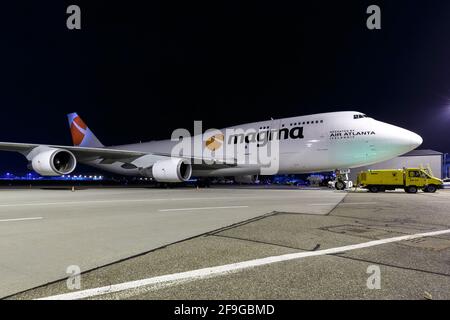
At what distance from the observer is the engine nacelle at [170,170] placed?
18297mm

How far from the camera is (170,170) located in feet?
60.1

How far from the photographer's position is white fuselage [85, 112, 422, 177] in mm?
16562

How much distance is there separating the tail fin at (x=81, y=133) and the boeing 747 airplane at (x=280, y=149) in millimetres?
11601

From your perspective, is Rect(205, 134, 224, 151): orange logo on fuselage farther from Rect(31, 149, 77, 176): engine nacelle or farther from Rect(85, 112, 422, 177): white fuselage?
Rect(31, 149, 77, 176): engine nacelle

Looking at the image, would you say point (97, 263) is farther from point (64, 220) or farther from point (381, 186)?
point (381, 186)

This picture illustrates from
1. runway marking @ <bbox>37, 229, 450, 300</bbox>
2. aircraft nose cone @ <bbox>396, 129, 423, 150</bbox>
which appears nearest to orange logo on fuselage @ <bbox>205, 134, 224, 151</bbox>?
aircraft nose cone @ <bbox>396, 129, 423, 150</bbox>

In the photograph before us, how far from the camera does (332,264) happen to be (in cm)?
341

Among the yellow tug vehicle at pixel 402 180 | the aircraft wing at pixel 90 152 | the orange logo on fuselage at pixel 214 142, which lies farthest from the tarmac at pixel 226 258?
the orange logo on fuselage at pixel 214 142

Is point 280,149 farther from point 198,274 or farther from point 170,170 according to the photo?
point 198,274

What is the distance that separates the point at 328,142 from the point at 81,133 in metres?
26.4

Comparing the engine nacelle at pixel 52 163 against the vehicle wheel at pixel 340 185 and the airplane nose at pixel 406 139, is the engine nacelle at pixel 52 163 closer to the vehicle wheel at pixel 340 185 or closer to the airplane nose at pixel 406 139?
the vehicle wheel at pixel 340 185

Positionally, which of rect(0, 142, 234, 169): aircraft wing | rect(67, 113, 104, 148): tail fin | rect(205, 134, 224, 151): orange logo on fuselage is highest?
rect(67, 113, 104, 148): tail fin

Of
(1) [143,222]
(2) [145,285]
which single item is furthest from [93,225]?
(2) [145,285]

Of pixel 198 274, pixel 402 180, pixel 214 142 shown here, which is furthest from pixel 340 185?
pixel 198 274
